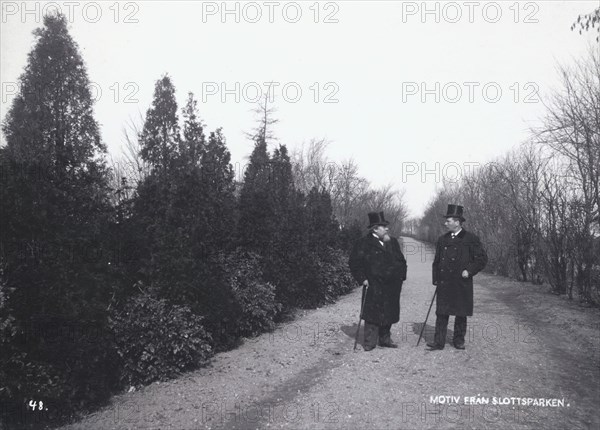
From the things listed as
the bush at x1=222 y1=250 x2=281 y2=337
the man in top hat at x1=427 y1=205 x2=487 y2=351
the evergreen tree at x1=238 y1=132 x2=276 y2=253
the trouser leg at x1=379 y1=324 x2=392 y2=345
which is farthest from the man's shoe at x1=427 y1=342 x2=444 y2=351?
the evergreen tree at x1=238 y1=132 x2=276 y2=253

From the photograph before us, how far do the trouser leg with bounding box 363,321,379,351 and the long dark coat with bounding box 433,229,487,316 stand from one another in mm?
1003

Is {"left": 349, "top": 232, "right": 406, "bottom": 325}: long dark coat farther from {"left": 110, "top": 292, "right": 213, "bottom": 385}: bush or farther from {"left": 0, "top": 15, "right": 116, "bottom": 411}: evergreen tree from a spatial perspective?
{"left": 0, "top": 15, "right": 116, "bottom": 411}: evergreen tree

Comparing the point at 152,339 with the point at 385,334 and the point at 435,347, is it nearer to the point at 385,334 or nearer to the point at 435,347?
the point at 385,334

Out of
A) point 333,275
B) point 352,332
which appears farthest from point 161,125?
point 352,332

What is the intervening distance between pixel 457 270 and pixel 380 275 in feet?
3.85

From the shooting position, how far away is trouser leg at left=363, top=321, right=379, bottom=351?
254 inches

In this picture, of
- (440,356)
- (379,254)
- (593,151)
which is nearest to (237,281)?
(379,254)

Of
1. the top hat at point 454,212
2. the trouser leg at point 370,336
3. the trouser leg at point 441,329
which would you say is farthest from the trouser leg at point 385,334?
the top hat at point 454,212

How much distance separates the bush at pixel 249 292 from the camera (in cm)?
748

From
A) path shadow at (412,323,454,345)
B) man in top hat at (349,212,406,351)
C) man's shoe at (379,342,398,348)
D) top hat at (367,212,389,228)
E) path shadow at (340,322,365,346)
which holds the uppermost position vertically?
top hat at (367,212,389,228)

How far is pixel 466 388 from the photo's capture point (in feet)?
15.8

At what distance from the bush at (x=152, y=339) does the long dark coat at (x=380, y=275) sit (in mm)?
2592

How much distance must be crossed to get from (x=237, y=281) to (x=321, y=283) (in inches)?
161

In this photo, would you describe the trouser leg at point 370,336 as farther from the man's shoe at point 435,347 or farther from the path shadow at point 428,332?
the path shadow at point 428,332
